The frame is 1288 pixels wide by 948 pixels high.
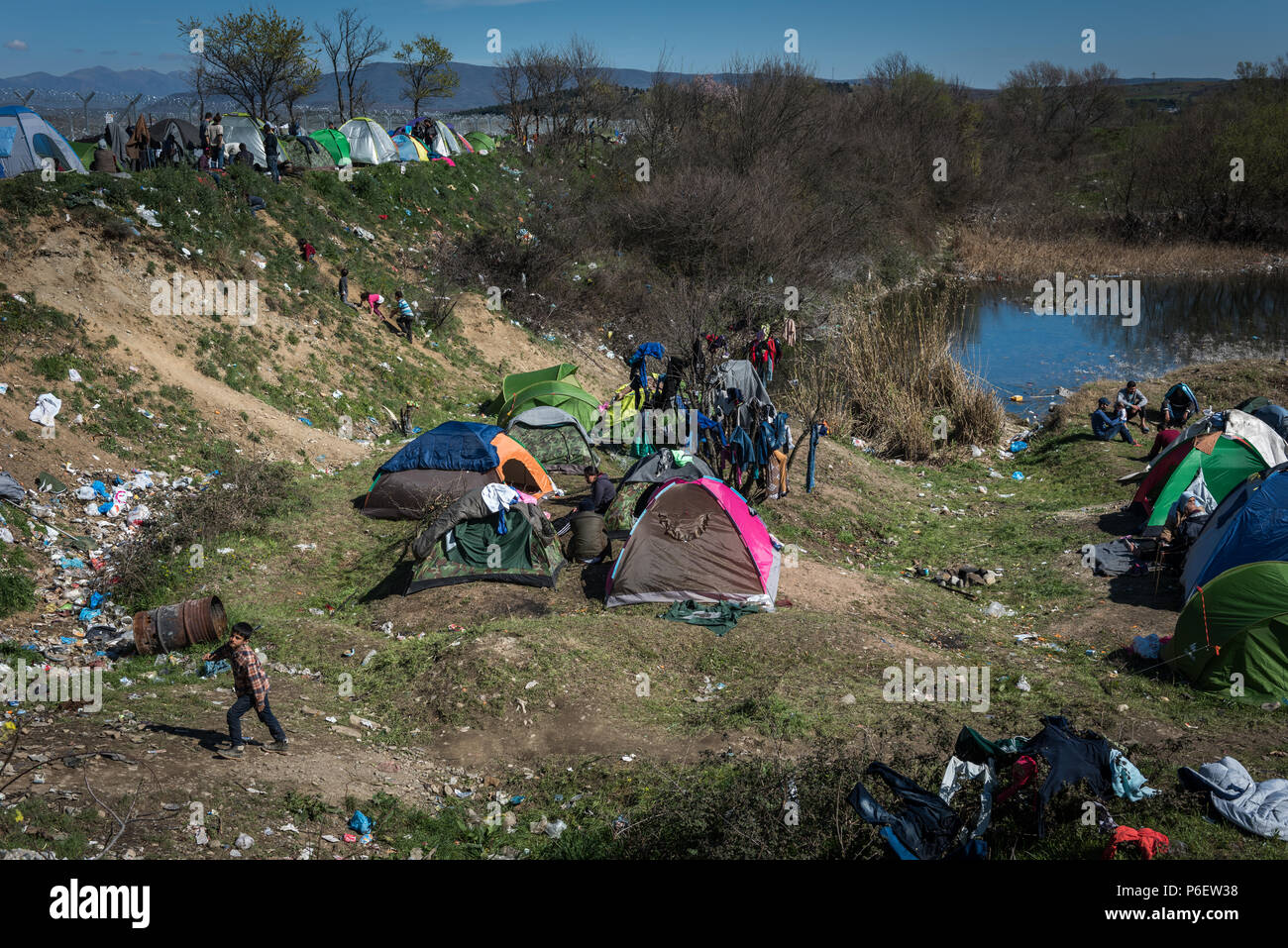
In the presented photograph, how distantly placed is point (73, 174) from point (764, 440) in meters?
15.8

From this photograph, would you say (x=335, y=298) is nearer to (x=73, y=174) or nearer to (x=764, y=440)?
(x=73, y=174)

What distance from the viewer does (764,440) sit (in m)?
14.7

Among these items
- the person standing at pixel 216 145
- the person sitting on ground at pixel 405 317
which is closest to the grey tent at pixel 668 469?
the person sitting on ground at pixel 405 317

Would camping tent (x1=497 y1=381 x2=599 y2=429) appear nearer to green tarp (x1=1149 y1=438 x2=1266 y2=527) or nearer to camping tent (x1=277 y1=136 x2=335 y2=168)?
green tarp (x1=1149 y1=438 x2=1266 y2=527)

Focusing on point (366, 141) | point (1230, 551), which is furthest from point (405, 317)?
point (1230, 551)

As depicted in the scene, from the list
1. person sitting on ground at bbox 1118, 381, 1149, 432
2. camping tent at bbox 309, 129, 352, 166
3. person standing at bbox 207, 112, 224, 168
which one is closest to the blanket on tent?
person sitting on ground at bbox 1118, 381, 1149, 432

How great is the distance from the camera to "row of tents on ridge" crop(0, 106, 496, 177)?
2178 centimetres

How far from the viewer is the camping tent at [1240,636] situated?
917 centimetres

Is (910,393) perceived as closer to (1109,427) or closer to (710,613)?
(1109,427)

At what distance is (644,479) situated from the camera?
44.0ft

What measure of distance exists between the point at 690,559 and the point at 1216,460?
890cm

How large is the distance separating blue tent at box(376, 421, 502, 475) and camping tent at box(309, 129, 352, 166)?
704 inches
